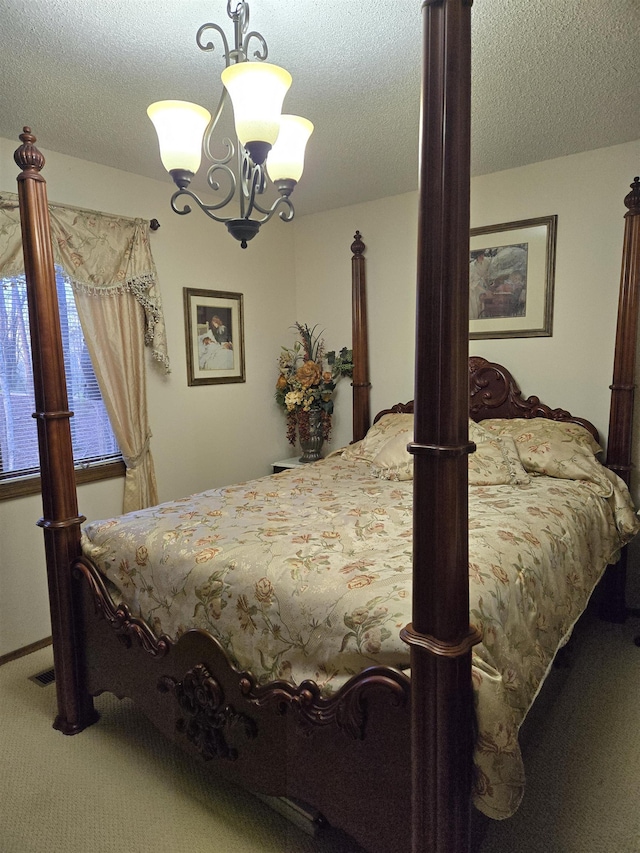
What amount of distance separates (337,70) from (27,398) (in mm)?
2067

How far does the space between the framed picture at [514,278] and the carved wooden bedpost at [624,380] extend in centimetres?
41

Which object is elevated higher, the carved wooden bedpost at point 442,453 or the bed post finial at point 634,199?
the bed post finial at point 634,199

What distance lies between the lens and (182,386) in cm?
347

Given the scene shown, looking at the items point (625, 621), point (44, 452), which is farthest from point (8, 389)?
point (625, 621)

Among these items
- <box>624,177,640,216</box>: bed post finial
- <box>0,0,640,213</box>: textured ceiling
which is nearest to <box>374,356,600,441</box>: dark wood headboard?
<box>624,177,640,216</box>: bed post finial

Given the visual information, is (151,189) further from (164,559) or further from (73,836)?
(73,836)

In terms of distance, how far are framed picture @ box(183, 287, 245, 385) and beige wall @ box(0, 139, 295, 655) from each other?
0.18 feet

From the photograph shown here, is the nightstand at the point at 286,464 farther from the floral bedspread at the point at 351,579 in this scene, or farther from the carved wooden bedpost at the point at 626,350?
the carved wooden bedpost at the point at 626,350

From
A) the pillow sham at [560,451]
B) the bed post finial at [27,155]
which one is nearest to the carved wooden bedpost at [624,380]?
the pillow sham at [560,451]

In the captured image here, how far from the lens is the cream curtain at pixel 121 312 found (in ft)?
9.23

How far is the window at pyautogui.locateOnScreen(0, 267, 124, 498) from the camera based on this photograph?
8.68ft

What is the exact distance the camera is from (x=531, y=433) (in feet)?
9.55

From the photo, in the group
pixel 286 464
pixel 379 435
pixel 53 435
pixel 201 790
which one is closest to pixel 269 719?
pixel 201 790

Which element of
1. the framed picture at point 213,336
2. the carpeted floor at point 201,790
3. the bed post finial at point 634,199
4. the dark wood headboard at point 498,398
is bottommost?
the carpeted floor at point 201,790
